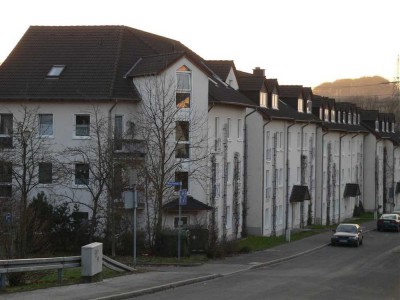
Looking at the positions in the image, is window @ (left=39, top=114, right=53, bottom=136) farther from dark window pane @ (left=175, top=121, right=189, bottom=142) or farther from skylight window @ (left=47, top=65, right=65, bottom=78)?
dark window pane @ (left=175, top=121, right=189, bottom=142)

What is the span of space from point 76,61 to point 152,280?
2298 cm

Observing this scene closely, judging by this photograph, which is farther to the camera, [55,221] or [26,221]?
[55,221]

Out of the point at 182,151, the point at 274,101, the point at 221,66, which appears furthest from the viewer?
the point at 274,101

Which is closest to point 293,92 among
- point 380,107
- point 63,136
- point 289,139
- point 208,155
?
point 289,139

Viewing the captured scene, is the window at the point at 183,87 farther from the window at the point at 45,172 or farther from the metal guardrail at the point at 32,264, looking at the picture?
the metal guardrail at the point at 32,264

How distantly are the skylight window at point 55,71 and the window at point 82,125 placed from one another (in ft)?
9.80

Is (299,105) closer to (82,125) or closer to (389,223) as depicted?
(389,223)

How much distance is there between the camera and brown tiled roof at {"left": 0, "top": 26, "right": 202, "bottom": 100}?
126ft

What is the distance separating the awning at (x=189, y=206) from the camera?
36.3 meters

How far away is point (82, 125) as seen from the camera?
38.3 metres

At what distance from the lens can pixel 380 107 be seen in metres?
154

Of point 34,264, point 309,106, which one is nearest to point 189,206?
point 34,264

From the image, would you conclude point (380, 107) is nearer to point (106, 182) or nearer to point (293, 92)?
point (293, 92)

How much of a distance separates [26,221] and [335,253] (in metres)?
22.2
